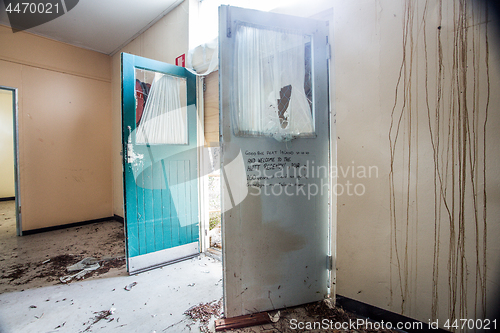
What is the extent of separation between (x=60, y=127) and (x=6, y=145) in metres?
3.82

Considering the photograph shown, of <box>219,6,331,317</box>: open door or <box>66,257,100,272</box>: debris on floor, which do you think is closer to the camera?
<box>219,6,331,317</box>: open door

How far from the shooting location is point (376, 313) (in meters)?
1.45

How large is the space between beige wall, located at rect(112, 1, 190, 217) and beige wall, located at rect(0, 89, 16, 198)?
12.4 feet

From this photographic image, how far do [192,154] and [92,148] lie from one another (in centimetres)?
223

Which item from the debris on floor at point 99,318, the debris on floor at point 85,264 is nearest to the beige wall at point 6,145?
the debris on floor at point 85,264

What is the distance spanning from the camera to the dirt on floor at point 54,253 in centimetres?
203

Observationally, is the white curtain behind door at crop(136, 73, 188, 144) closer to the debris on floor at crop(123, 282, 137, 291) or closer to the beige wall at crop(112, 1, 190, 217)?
the beige wall at crop(112, 1, 190, 217)

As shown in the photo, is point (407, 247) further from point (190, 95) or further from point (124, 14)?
point (124, 14)

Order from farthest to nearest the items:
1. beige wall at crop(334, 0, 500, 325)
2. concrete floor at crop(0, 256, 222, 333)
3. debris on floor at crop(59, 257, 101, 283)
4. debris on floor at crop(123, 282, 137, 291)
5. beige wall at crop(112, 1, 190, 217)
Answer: beige wall at crop(112, 1, 190, 217)
debris on floor at crop(59, 257, 101, 283)
debris on floor at crop(123, 282, 137, 291)
concrete floor at crop(0, 256, 222, 333)
beige wall at crop(334, 0, 500, 325)

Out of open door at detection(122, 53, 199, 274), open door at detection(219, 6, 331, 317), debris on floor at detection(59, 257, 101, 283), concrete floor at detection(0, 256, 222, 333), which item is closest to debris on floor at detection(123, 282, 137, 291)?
concrete floor at detection(0, 256, 222, 333)

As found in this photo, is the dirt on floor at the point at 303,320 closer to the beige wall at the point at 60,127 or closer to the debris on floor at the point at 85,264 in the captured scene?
the debris on floor at the point at 85,264

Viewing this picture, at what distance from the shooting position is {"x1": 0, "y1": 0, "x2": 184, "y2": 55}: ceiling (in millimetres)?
2547

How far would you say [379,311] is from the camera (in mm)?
1441

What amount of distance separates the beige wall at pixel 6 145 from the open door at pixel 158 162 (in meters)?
5.56
